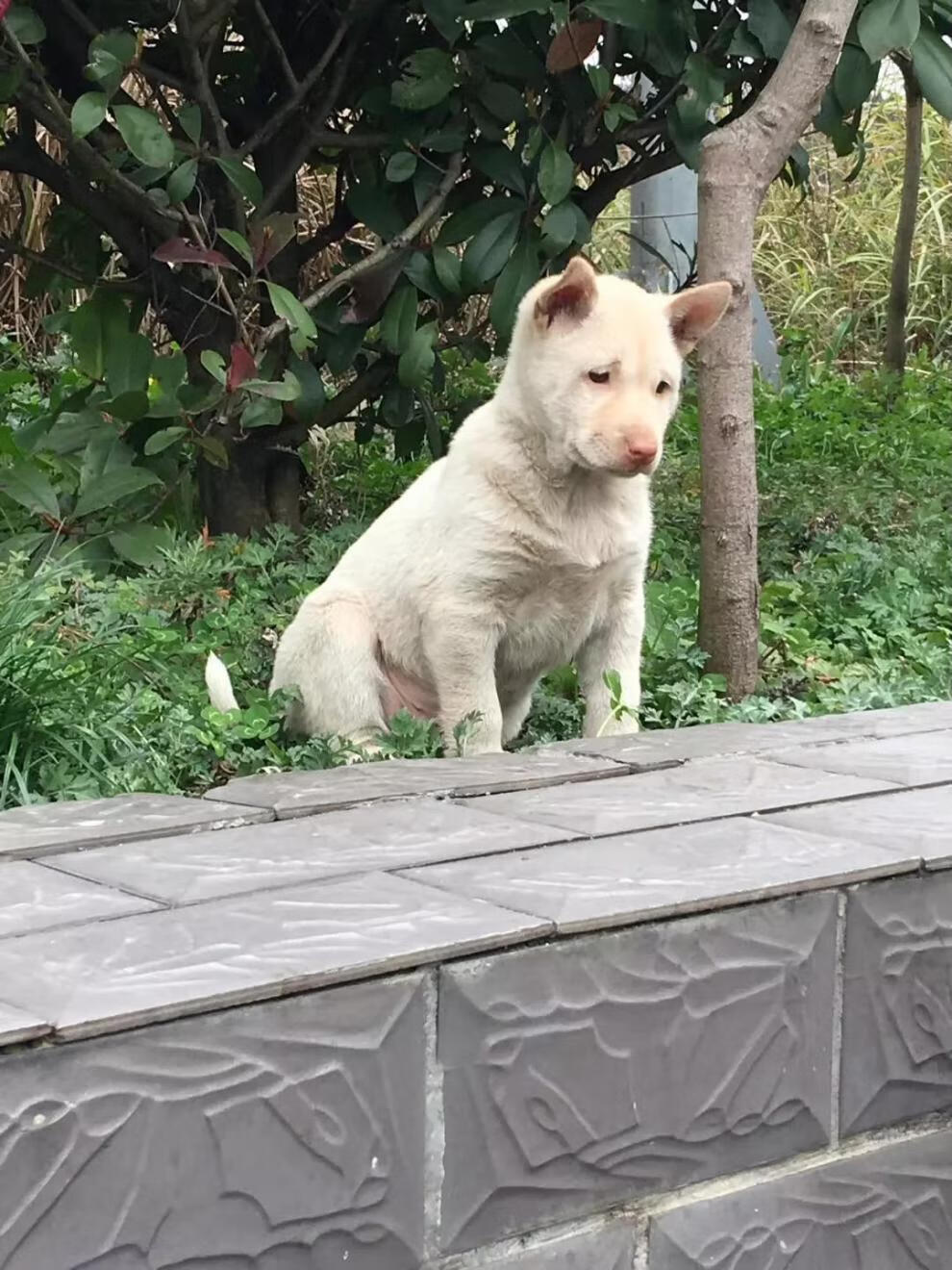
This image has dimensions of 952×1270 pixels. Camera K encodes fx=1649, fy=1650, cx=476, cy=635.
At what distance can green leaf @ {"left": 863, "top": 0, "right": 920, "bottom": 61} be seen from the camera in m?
4.25

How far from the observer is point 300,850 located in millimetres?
Result: 2123

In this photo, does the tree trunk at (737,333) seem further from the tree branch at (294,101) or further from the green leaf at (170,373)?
the green leaf at (170,373)

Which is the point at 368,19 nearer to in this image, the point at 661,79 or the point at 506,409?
the point at 661,79

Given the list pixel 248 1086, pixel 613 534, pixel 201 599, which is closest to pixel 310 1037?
pixel 248 1086

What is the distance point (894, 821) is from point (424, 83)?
3.08 m

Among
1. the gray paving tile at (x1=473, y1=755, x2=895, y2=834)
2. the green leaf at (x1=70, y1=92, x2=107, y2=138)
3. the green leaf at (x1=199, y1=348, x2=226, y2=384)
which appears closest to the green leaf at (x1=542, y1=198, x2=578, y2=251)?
the green leaf at (x1=199, y1=348, x2=226, y2=384)

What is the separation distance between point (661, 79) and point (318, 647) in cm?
254

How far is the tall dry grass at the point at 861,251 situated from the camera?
1099 cm

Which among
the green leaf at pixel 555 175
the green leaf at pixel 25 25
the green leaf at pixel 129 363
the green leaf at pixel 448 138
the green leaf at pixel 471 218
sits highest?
the green leaf at pixel 25 25

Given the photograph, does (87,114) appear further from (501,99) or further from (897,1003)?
(897,1003)

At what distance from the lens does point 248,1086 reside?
63.2 inches

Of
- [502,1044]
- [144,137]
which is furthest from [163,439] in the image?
[502,1044]

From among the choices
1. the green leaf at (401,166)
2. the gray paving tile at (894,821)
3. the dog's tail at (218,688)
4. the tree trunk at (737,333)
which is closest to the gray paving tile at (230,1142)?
the gray paving tile at (894,821)

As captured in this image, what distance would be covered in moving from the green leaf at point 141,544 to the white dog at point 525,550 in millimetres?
984
